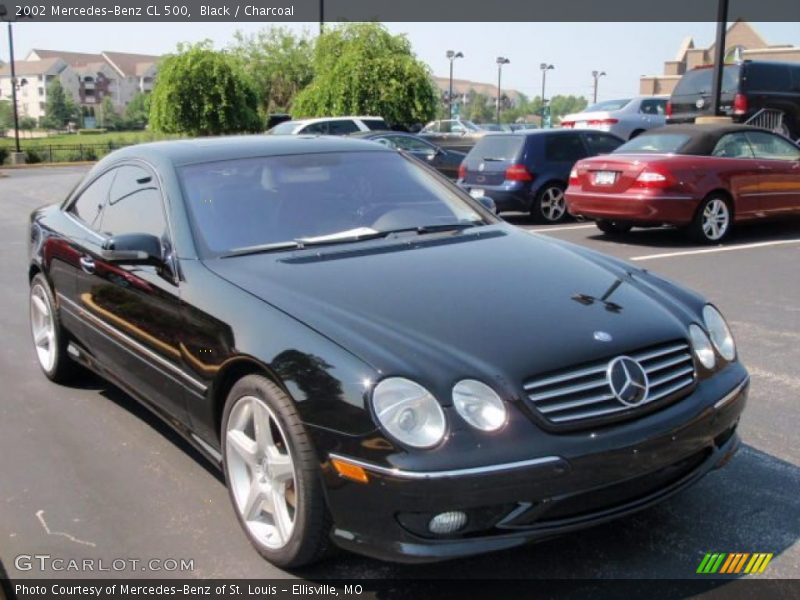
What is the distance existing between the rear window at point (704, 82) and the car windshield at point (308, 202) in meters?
14.4

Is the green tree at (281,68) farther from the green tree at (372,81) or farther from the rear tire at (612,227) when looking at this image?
the rear tire at (612,227)

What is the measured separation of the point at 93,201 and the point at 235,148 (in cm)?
112

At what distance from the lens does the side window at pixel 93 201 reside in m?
4.93

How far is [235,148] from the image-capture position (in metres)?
4.52

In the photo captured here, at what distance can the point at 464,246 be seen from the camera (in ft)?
13.3

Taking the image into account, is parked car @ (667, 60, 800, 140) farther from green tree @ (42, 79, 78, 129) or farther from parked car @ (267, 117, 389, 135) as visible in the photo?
green tree @ (42, 79, 78, 129)

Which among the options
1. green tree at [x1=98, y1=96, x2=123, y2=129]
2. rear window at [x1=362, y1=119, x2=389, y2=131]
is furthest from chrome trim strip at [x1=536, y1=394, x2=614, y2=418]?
green tree at [x1=98, y1=96, x2=123, y2=129]

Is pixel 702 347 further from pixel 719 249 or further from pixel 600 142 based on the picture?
pixel 600 142

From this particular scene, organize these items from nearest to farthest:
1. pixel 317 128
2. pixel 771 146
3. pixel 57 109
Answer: pixel 771 146 → pixel 317 128 → pixel 57 109

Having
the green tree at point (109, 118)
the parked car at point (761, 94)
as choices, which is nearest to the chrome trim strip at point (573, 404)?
the parked car at point (761, 94)

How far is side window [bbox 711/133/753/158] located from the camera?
10555mm

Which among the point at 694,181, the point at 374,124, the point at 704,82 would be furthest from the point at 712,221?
the point at 374,124

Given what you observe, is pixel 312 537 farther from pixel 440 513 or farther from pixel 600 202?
pixel 600 202

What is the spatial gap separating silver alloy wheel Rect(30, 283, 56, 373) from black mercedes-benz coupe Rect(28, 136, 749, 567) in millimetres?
902
